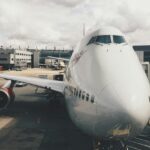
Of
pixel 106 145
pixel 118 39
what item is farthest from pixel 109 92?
pixel 118 39

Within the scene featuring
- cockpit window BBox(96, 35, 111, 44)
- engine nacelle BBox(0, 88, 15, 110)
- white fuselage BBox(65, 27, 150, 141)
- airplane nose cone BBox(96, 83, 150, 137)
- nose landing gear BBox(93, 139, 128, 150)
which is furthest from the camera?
engine nacelle BBox(0, 88, 15, 110)

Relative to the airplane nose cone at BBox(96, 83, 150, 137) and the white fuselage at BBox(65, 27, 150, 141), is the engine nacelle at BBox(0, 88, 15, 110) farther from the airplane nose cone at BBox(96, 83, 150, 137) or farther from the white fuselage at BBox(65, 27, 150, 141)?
the airplane nose cone at BBox(96, 83, 150, 137)

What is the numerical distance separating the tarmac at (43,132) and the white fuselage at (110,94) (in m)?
2.87

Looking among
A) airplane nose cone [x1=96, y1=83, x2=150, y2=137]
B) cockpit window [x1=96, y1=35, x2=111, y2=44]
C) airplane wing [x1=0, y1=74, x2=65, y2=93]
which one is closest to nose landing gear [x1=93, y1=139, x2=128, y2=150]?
airplane nose cone [x1=96, y1=83, x2=150, y2=137]

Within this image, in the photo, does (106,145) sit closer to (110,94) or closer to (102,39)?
(110,94)

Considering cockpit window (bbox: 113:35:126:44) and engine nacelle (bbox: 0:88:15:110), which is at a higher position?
cockpit window (bbox: 113:35:126:44)

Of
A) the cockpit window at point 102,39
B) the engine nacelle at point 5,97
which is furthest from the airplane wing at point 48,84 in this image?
the cockpit window at point 102,39

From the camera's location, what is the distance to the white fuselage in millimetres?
12539

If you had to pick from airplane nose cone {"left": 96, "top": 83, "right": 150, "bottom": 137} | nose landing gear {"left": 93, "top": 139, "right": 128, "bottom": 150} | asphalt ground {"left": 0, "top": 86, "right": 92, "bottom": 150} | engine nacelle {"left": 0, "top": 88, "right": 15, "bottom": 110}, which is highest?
airplane nose cone {"left": 96, "top": 83, "right": 150, "bottom": 137}

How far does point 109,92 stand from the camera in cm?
1323

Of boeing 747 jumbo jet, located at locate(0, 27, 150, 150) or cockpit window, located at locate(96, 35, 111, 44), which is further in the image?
cockpit window, located at locate(96, 35, 111, 44)

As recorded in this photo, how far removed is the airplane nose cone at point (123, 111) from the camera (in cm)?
1235

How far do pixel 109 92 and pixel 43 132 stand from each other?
9355mm

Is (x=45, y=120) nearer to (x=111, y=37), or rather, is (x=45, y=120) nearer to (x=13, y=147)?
(x=13, y=147)
